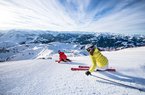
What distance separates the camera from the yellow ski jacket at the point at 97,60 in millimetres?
6646

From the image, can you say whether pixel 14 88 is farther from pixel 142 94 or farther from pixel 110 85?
pixel 142 94

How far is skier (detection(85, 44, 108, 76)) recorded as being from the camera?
654 cm

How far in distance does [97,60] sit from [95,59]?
15 centimetres

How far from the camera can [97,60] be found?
22.6 feet

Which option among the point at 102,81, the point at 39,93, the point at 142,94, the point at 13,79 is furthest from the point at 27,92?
the point at 142,94

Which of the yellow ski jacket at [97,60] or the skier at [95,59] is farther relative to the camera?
the yellow ski jacket at [97,60]

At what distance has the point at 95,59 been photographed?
22.3ft

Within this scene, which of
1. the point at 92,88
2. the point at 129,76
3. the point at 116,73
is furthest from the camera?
the point at 116,73

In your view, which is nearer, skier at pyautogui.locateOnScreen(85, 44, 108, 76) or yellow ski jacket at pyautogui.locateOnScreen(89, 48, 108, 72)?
skier at pyautogui.locateOnScreen(85, 44, 108, 76)

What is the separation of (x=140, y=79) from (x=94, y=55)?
2191 millimetres

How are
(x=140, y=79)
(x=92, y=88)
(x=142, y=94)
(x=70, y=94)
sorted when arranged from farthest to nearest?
1. (x=140, y=79)
2. (x=92, y=88)
3. (x=70, y=94)
4. (x=142, y=94)

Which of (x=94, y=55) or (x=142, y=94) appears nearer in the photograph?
(x=142, y=94)

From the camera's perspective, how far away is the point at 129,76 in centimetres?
632

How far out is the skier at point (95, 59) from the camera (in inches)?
257
